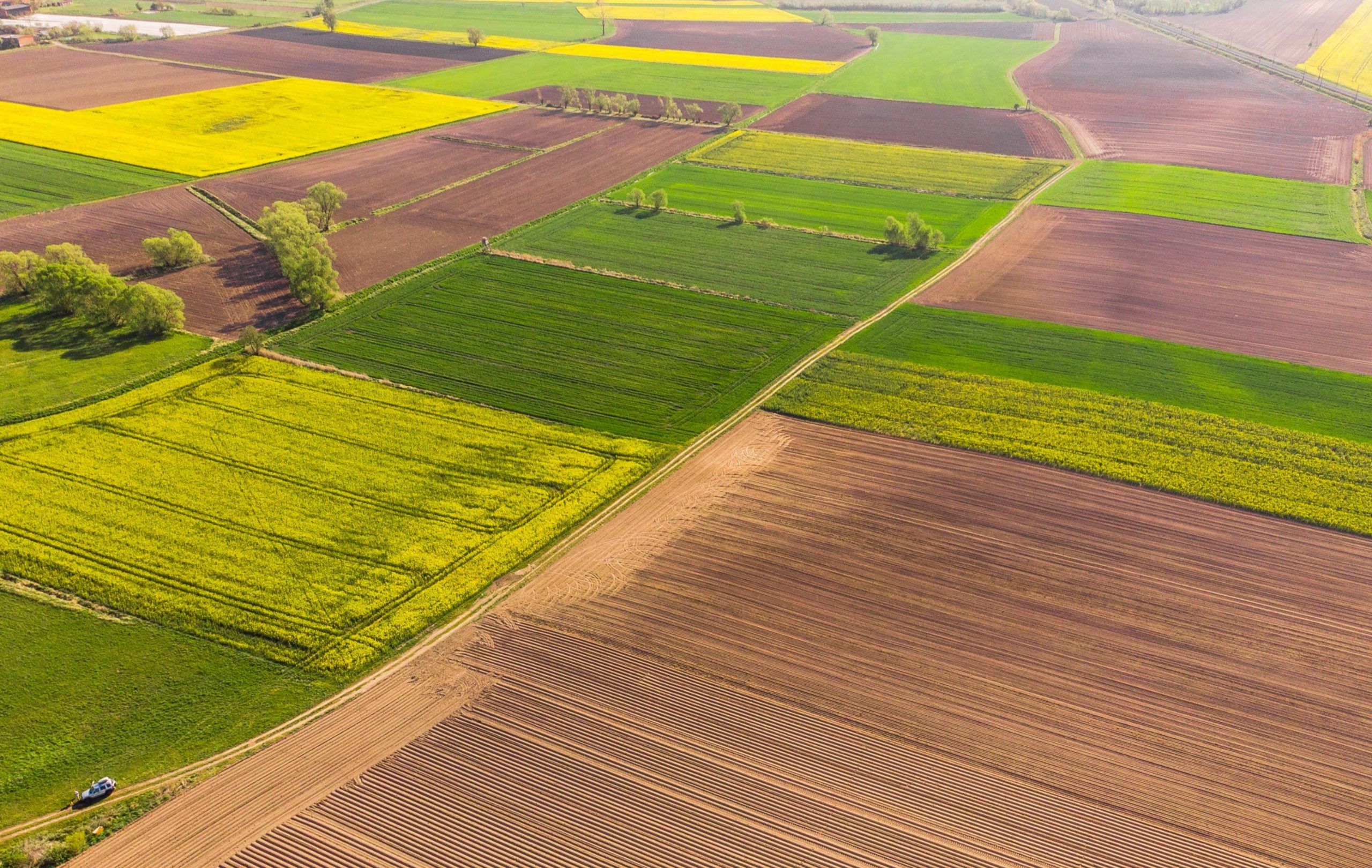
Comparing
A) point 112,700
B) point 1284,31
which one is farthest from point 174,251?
point 1284,31

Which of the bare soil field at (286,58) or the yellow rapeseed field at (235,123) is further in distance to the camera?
the bare soil field at (286,58)

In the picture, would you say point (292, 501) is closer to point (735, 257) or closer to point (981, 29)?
point (735, 257)

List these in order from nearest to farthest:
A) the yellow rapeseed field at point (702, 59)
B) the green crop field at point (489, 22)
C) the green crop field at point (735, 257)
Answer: the green crop field at point (735, 257) < the yellow rapeseed field at point (702, 59) < the green crop field at point (489, 22)

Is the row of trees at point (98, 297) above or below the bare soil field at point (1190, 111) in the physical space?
below

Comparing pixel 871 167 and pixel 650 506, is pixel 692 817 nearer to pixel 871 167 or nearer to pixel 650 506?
pixel 650 506

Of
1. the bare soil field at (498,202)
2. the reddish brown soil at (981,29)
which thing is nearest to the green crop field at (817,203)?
the bare soil field at (498,202)

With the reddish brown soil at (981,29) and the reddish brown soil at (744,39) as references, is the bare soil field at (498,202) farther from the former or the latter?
the reddish brown soil at (981,29)
